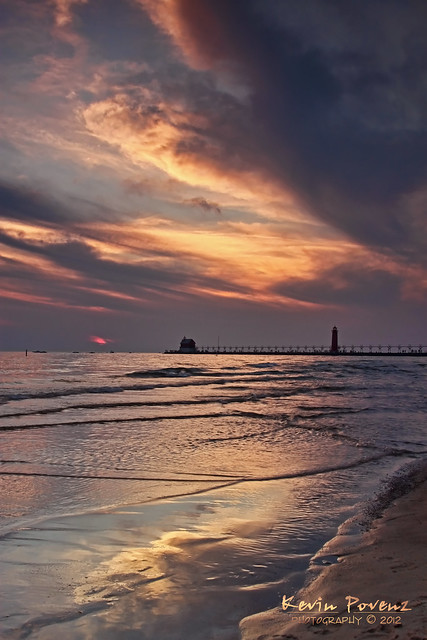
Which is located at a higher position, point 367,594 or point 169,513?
point 367,594

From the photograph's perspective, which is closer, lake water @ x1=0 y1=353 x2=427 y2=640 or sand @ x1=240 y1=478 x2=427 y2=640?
sand @ x1=240 y1=478 x2=427 y2=640

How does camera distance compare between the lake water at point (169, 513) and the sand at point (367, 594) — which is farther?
the lake water at point (169, 513)

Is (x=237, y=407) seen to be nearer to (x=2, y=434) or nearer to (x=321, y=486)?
(x=2, y=434)

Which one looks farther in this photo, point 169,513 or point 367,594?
point 169,513

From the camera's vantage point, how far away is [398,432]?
52.6 feet

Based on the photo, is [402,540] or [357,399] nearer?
[402,540]

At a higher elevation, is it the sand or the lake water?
the sand

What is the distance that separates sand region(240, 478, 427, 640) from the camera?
3.67 m

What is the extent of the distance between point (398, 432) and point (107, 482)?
10303mm

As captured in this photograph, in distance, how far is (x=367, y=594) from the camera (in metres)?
4.41

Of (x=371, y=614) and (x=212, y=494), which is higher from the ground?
(x=371, y=614)

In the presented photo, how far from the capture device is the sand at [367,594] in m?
3.67

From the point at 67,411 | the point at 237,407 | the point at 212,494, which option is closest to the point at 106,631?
the point at 212,494

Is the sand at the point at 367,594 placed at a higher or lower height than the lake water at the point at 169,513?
higher
